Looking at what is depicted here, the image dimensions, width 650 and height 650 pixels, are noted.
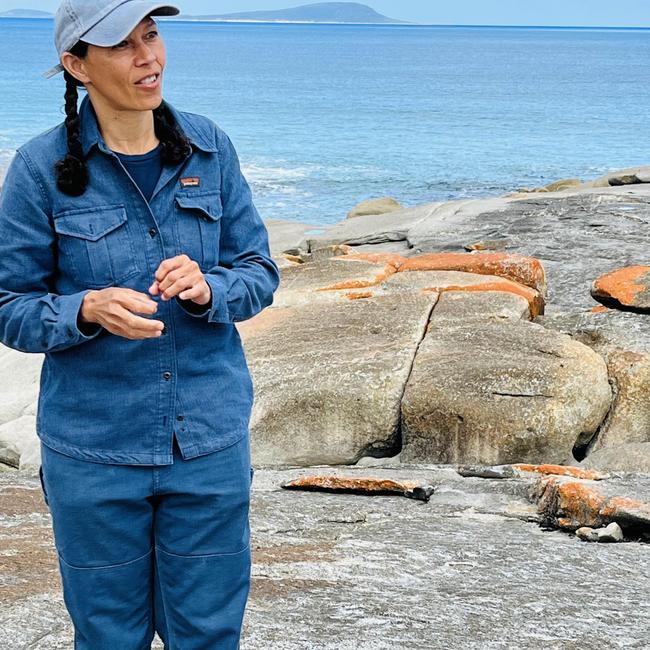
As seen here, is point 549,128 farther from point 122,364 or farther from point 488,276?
point 122,364

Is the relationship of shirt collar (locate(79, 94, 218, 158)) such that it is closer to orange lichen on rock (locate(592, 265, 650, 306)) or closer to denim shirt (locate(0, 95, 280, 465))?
denim shirt (locate(0, 95, 280, 465))

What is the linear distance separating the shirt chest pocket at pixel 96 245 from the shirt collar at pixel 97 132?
0.15 meters

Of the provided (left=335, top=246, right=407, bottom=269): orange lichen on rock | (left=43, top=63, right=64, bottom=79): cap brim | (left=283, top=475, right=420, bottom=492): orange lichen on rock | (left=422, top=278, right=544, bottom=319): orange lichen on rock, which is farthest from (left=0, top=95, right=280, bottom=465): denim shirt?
(left=335, top=246, right=407, bottom=269): orange lichen on rock

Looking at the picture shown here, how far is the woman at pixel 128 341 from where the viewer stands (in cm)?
262

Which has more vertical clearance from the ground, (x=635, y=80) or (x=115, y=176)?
(x=115, y=176)

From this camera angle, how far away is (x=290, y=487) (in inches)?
212

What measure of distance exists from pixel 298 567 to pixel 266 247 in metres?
1.47

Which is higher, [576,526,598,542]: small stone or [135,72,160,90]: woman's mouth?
[135,72,160,90]: woman's mouth

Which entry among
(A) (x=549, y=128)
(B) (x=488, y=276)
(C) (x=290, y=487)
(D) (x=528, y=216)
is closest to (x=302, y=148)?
(A) (x=549, y=128)

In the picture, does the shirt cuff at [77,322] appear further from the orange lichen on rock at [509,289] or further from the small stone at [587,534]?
the orange lichen on rock at [509,289]

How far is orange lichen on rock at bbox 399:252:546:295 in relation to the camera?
8531 millimetres

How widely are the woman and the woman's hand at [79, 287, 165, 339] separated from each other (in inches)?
1.2

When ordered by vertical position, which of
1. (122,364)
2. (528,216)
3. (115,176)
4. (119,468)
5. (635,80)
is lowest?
(635,80)

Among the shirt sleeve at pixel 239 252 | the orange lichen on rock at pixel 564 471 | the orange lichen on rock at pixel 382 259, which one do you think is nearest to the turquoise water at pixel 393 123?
the orange lichen on rock at pixel 382 259
